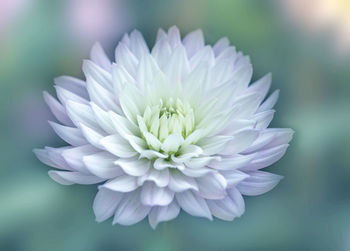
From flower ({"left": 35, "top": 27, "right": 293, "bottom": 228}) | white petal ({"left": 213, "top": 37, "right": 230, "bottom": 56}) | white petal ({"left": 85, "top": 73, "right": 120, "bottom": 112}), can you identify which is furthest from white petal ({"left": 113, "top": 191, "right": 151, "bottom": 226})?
white petal ({"left": 213, "top": 37, "right": 230, "bottom": 56})

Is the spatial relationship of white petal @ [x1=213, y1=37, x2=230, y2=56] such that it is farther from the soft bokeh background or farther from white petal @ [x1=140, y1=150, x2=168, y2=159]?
white petal @ [x1=140, y1=150, x2=168, y2=159]

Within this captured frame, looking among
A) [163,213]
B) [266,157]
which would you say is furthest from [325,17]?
[163,213]

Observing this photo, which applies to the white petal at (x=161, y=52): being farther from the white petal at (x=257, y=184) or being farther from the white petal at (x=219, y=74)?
the white petal at (x=257, y=184)

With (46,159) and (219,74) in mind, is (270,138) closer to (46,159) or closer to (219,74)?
(219,74)

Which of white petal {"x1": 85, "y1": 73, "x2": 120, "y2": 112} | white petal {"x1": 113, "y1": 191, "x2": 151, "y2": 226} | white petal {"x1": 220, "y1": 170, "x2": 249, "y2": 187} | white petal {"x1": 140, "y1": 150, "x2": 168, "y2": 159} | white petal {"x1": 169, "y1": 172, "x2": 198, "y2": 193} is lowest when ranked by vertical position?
white petal {"x1": 113, "y1": 191, "x2": 151, "y2": 226}

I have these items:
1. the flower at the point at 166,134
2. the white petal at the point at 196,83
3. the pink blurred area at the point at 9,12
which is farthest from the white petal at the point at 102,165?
the pink blurred area at the point at 9,12
